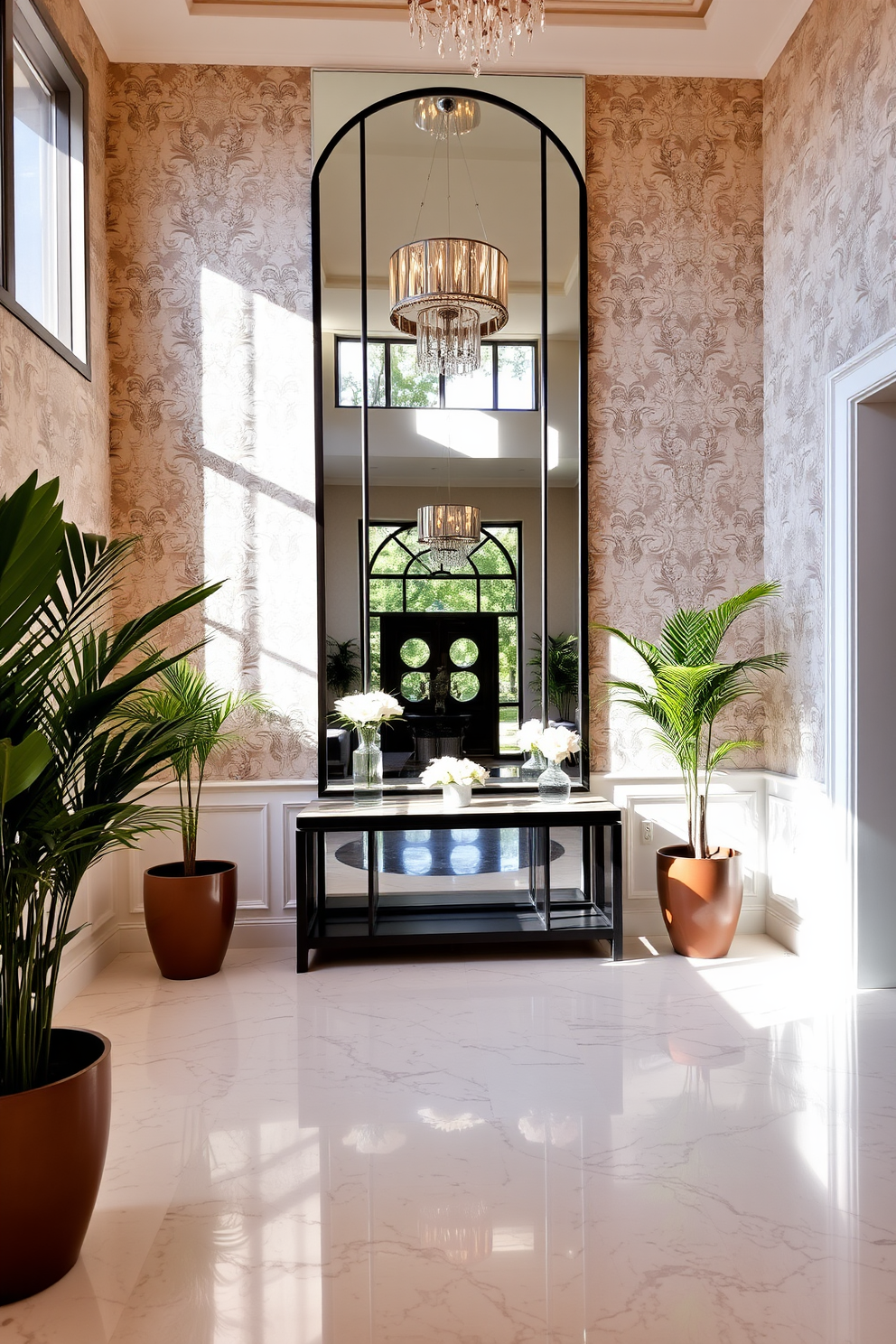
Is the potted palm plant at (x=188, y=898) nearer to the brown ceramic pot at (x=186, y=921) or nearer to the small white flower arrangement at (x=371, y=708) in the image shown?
the brown ceramic pot at (x=186, y=921)

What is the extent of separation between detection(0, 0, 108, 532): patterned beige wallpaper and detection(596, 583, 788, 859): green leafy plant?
2.42m

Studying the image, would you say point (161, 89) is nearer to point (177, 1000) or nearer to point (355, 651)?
point (355, 651)

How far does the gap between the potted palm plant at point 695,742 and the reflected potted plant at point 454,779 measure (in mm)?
759

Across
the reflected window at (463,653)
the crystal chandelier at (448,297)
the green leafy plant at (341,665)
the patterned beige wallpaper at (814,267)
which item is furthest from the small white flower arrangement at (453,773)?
the crystal chandelier at (448,297)

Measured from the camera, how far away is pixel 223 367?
4383mm

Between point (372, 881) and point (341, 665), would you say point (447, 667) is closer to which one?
point (341, 665)

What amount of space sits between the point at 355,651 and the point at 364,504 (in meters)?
0.72

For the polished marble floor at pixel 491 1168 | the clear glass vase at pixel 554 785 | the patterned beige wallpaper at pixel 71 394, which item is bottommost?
the polished marble floor at pixel 491 1168

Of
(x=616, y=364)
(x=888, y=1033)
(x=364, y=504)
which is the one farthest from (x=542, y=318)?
(x=888, y=1033)

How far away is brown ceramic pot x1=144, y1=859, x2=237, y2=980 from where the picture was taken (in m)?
3.81

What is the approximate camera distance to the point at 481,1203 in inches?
85.0

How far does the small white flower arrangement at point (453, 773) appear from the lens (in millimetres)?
4078

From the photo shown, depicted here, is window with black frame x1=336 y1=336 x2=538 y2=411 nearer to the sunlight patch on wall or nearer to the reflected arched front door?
the sunlight patch on wall

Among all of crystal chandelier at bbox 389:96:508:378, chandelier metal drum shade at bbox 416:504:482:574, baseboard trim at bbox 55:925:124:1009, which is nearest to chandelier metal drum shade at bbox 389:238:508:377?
crystal chandelier at bbox 389:96:508:378
